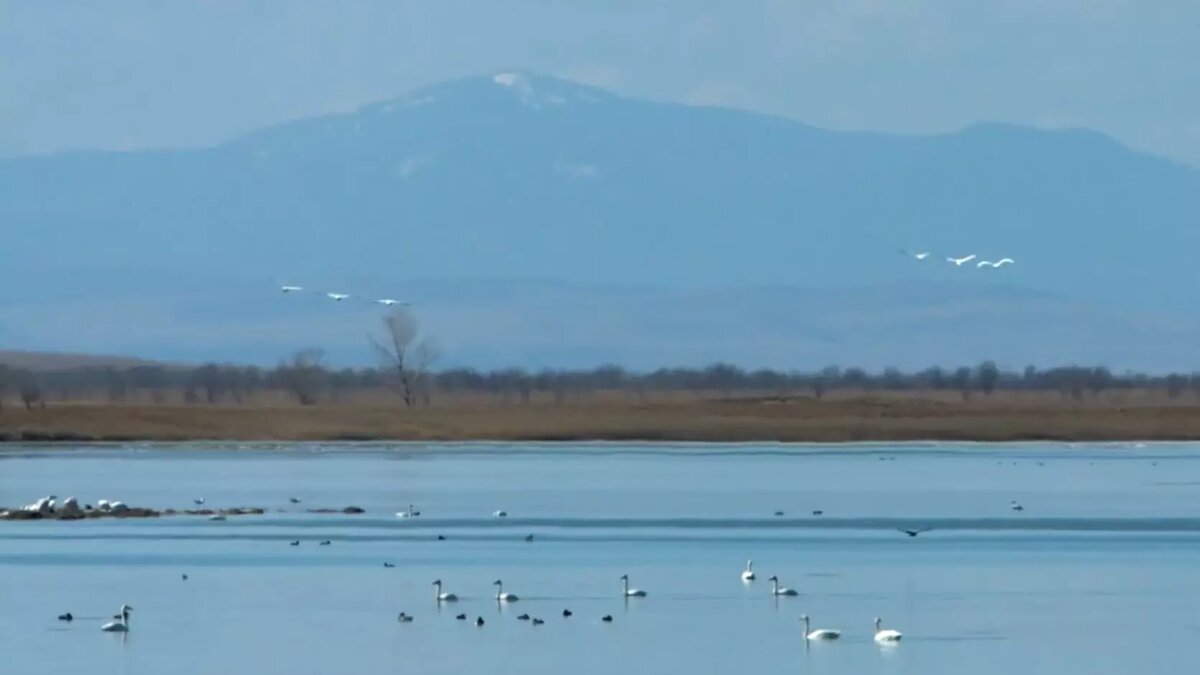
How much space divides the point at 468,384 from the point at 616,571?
340 ft

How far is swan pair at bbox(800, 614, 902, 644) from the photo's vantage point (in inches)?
1026

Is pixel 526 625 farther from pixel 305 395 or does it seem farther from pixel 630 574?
pixel 305 395

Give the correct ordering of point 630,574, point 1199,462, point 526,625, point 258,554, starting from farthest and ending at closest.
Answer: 1. point 1199,462
2. point 258,554
3. point 630,574
4. point 526,625

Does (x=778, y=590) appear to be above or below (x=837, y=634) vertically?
above

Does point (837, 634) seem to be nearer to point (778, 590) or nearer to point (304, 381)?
point (778, 590)

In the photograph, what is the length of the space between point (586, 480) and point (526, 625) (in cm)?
2677

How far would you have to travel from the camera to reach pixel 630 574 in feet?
108

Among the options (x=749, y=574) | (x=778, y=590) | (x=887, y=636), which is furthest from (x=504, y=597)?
(x=887, y=636)

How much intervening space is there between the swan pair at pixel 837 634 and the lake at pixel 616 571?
11 centimetres

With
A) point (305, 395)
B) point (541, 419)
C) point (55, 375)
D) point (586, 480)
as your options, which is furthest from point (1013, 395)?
point (586, 480)

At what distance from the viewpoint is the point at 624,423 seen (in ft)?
266

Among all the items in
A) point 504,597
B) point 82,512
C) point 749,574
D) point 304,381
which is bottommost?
point 504,597

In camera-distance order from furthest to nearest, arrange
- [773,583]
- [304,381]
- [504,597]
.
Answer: [304,381] < [773,583] < [504,597]

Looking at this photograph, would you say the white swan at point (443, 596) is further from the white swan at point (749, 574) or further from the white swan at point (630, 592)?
the white swan at point (749, 574)
